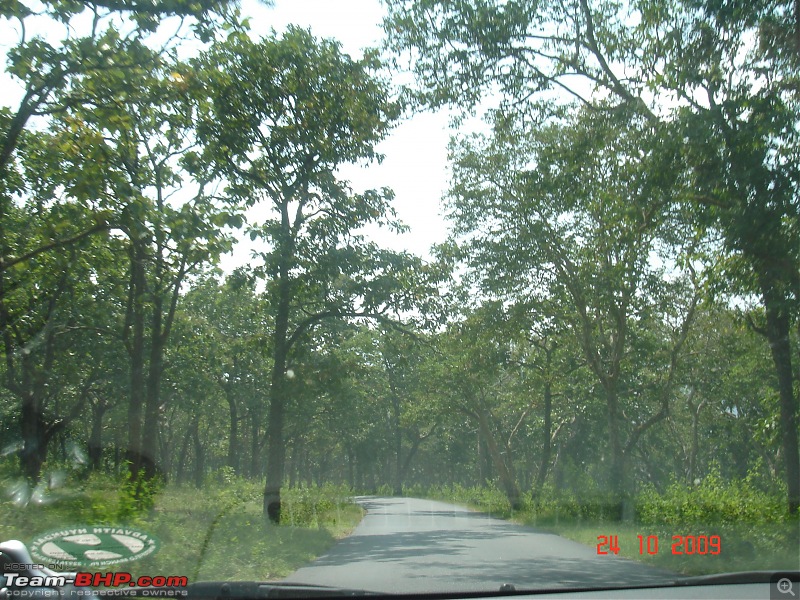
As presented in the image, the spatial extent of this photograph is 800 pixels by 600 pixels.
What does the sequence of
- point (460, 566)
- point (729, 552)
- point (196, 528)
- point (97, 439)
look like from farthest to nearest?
point (97, 439), point (729, 552), point (196, 528), point (460, 566)

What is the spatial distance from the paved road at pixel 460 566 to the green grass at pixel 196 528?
2.45 ft

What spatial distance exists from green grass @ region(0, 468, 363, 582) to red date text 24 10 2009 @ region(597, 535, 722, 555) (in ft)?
18.1

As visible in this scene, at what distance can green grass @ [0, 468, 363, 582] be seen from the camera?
8.97 meters

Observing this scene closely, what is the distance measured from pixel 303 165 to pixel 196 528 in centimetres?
951

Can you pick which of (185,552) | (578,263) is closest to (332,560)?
(185,552)

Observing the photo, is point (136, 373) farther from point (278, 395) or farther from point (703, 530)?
point (703, 530)

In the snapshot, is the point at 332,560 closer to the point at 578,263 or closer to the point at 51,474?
the point at 51,474

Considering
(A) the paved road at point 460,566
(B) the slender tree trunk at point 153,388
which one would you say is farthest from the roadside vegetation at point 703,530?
(B) the slender tree trunk at point 153,388

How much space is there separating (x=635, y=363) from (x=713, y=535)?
1387cm

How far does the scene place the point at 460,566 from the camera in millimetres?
8953

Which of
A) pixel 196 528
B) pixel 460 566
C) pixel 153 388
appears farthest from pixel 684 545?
pixel 153 388

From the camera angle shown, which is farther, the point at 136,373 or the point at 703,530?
the point at 136,373

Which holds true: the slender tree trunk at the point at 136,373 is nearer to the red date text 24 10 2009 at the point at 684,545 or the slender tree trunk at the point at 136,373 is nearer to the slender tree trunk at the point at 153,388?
the slender tree trunk at the point at 153,388

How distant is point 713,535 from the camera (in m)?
12.2
